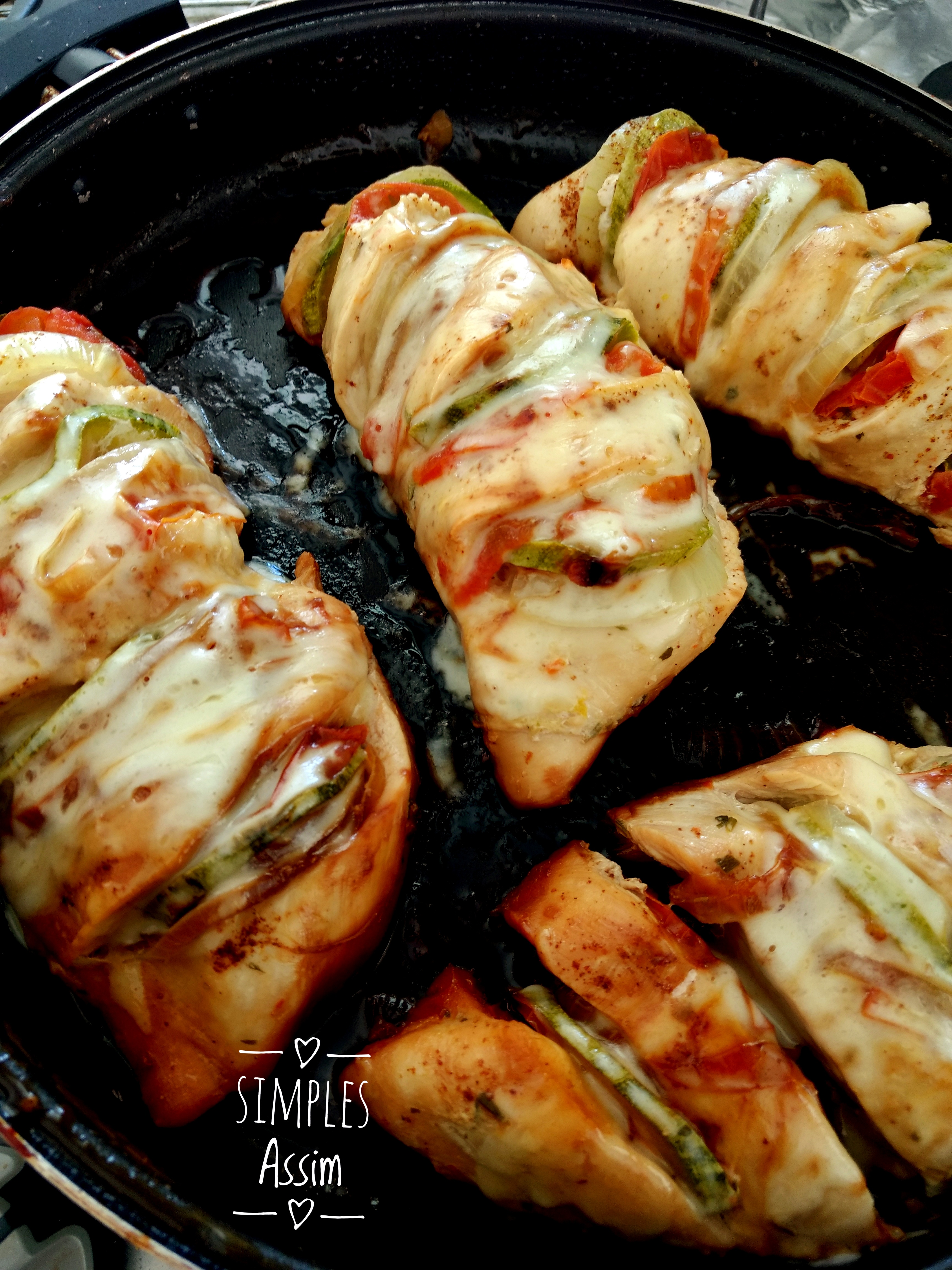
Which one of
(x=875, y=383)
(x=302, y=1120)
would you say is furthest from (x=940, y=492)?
(x=302, y=1120)

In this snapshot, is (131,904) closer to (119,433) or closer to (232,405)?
(119,433)

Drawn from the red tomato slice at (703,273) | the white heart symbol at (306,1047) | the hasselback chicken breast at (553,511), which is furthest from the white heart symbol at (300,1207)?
the red tomato slice at (703,273)

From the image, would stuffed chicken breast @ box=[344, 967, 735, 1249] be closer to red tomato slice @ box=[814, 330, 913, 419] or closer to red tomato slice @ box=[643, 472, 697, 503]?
red tomato slice @ box=[643, 472, 697, 503]

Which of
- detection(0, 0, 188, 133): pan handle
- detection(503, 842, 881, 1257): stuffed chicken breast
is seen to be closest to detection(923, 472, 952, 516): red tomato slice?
detection(503, 842, 881, 1257): stuffed chicken breast

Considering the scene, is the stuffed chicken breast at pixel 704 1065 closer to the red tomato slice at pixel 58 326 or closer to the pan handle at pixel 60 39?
the red tomato slice at pixel 58 326

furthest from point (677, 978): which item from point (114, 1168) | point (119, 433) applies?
point (119, 433)
